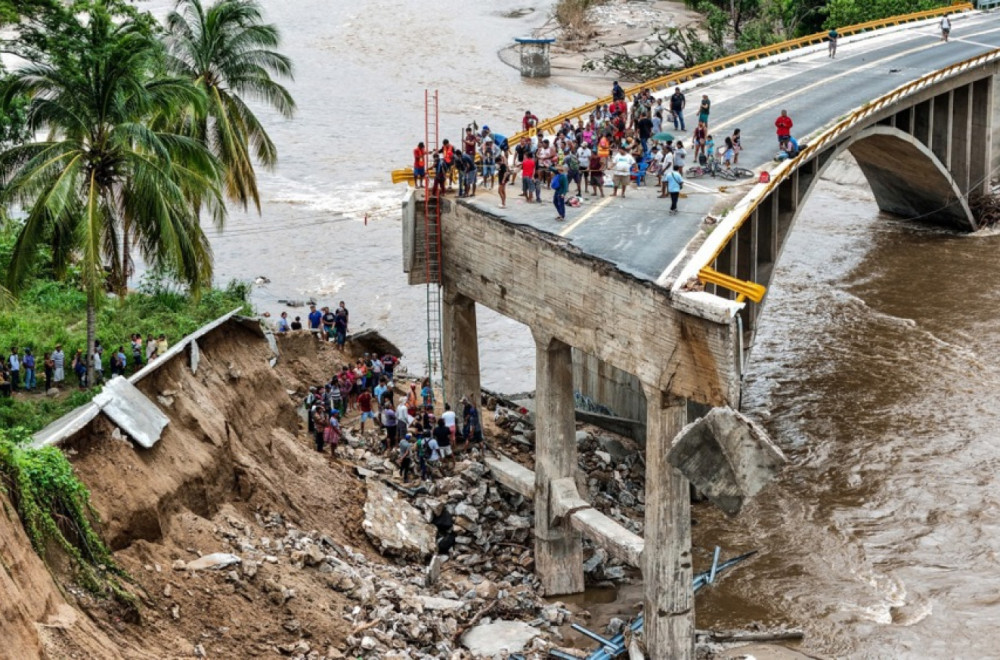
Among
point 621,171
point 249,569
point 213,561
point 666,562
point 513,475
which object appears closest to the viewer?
point 213,561

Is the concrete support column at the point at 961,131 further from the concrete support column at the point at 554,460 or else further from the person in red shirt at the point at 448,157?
the concrete support column at the point at 554,460

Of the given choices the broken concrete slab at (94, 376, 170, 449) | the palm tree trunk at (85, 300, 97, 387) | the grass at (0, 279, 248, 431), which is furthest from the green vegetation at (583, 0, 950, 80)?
the broken concrete slab at (94, 376, 170, 449)

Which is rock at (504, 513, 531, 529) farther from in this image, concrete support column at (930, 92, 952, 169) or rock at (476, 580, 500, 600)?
concrete support column at (930, 92, 952, 169)

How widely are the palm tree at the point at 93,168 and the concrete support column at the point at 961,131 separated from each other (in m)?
40.8

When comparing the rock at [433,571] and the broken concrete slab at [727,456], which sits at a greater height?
the broken concrete slab at [727,456]

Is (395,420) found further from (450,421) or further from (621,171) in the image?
(621,171)

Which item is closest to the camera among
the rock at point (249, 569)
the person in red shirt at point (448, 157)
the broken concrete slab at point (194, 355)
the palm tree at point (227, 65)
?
the rock at point (249, 569)

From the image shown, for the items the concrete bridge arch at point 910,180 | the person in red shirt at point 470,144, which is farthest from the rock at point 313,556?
the concrete bridge arch at point 910,180

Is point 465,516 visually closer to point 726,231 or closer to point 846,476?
point 726,231

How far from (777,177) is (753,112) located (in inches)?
474

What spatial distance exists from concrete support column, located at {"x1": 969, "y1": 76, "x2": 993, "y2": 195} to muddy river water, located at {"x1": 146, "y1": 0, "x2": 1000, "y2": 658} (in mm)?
2980

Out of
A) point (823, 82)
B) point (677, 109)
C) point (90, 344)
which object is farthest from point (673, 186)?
point (823, 82)

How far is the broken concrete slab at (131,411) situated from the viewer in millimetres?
27094

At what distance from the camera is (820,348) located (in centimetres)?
5088
